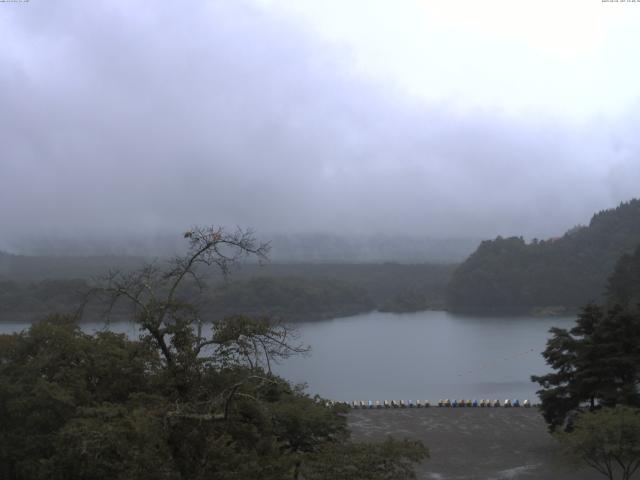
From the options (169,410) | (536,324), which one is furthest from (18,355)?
(536,324)

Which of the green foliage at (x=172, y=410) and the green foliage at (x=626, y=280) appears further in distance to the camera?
the green foliage at (x=626, y=280)

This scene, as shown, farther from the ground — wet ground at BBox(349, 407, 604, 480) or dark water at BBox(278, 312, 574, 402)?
wet ground at BBox(349, 407, 604, 480)

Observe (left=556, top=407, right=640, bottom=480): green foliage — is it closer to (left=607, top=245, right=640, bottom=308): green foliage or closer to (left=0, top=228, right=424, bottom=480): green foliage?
(left=0, top=228, right=424, bottom=480): green foliage

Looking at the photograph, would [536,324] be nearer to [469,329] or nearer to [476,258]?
[469,329]

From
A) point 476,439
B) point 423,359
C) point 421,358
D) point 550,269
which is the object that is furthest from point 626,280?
point 550,269

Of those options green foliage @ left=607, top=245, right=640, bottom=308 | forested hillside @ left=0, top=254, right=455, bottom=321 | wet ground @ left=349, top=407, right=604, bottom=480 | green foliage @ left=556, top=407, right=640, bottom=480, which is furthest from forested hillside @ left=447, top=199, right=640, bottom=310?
green foliage @ left=556, top=407, right=640, bottom=480

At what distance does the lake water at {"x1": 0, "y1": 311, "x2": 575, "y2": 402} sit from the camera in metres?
37.2

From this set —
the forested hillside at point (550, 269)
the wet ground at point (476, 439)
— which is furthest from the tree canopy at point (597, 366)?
the forested hillside at point (550, 269)

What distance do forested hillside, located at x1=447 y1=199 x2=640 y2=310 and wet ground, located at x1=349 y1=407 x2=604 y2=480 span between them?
Answer: 203 feet

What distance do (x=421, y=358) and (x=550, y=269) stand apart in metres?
43.1

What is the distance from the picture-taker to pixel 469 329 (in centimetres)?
6869

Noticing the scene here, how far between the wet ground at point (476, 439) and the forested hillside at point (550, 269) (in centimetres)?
6187

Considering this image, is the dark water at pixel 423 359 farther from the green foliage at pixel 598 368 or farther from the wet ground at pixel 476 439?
the green foliage at pixel 598 368

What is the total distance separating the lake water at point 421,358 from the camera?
3722 cm
